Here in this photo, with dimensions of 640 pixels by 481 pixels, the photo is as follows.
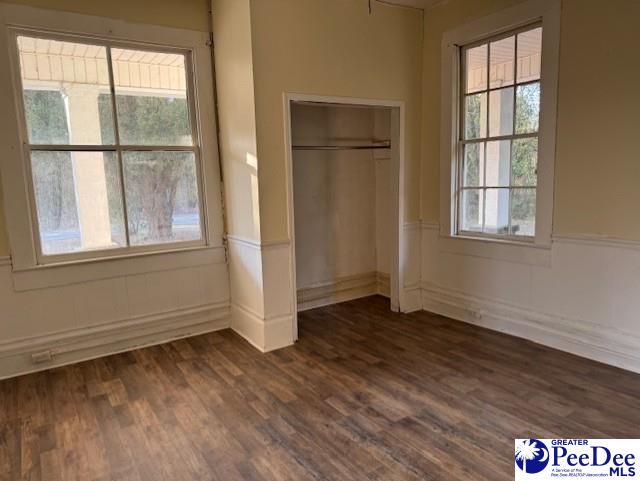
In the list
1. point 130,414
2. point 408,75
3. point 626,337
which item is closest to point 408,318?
point 626,337

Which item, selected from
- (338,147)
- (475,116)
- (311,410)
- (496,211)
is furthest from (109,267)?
(475,116)

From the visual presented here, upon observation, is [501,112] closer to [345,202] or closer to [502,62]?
[502,62]

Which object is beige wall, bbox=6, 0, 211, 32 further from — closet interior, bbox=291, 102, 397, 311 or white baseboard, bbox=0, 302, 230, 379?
white baseboard, bbox=0, 302, 230, 379

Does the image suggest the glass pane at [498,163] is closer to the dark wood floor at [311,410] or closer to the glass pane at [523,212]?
the glass pane at [523,212]

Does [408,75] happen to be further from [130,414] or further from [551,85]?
[130,414]

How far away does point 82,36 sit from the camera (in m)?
3.21

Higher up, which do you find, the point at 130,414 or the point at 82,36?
the point at 82,36

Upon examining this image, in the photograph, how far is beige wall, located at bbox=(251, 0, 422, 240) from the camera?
3.24 metres

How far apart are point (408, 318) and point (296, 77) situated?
7.82 feet

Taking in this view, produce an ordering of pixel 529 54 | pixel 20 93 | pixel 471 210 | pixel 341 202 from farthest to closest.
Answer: pixel 341 202 < pixel 471 210 < pixel 529 54 < pixel 20 93

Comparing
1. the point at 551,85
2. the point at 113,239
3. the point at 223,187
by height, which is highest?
the point at 551,85

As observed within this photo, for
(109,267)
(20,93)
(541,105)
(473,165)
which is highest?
(20,93)

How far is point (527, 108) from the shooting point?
11.0 feet

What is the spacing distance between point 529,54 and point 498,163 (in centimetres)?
84
